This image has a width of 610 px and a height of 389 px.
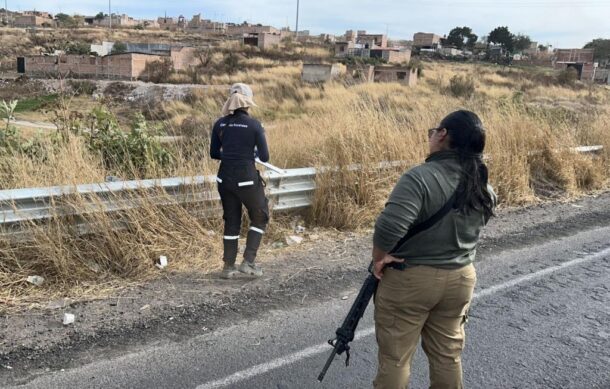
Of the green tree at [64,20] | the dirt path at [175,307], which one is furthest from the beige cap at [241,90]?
the green tree at [64,20]

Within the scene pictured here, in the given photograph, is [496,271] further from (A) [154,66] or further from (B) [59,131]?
(A) [154,66]

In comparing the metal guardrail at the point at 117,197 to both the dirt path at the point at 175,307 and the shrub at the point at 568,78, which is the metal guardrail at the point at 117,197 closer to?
the dirt path at the point at 175,307

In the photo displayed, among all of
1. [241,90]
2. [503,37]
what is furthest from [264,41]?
[241,90]

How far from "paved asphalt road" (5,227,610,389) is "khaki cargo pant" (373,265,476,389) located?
752mm

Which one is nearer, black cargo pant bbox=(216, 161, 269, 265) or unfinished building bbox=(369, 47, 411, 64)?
black cargo pant bbox=(216, 161, 269, 265)

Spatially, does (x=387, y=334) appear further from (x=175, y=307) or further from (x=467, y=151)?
(x=175, y=307)

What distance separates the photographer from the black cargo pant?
489 cm

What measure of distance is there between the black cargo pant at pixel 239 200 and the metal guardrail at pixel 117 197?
523mm

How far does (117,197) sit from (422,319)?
3.54 meters

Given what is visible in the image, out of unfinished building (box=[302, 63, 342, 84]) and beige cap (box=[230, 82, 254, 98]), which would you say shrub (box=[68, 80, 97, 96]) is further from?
unfinished building (box=[302, 63, 342, 84])

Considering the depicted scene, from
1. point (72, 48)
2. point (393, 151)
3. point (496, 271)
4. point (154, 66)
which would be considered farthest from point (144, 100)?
point (496, 271)

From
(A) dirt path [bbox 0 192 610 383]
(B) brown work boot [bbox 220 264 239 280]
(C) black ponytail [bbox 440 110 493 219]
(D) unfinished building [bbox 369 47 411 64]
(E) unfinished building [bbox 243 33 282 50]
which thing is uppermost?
(E) unfinished building [bbox 243 33 282 50]

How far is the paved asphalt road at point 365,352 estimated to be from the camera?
11.2ft

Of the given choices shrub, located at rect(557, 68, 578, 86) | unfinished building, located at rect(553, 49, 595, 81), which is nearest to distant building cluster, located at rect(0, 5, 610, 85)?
unfinished building, located at rect(553, 49, 595, 81)
